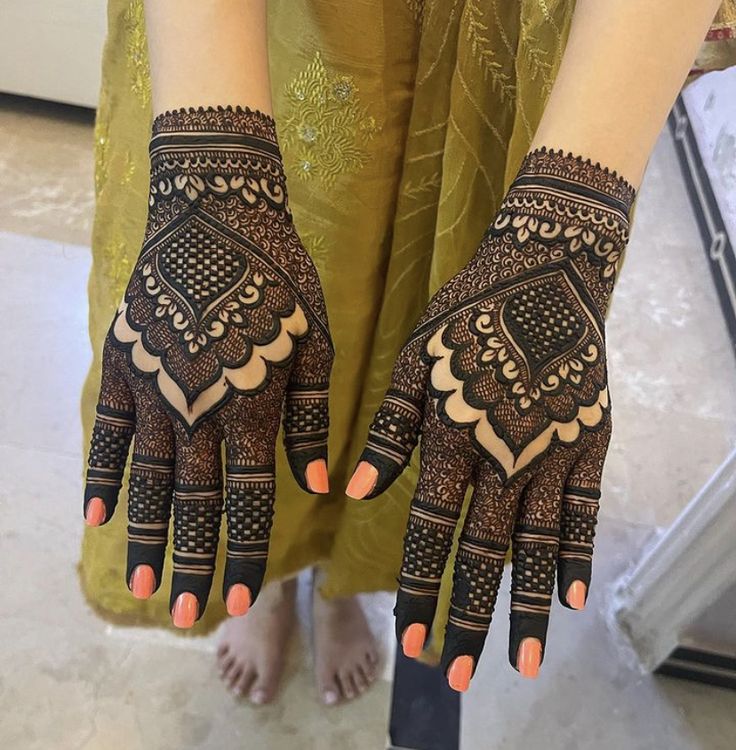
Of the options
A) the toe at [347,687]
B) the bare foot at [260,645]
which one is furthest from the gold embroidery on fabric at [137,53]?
the toe at [347,687]

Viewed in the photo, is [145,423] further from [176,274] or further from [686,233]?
[686,233]

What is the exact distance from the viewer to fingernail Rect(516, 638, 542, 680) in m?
0.43

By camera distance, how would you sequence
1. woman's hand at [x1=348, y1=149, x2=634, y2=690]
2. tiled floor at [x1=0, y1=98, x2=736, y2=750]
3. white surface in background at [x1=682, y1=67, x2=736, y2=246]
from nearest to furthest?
woman's hand at [x1=348, y1=149, x2=634, y2=690] → tiled floor at [x1=0, y1=98, x2=736, y2=750] → white surface in background at [x1=682, y1=67, x2=736, y2=246]

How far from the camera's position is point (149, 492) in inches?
18.0

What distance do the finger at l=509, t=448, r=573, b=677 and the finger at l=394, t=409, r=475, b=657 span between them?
0.04m

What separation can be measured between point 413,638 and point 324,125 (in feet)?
1.26

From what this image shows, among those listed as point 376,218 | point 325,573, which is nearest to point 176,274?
point 376,218

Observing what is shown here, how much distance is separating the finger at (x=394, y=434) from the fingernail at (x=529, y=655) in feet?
0.42

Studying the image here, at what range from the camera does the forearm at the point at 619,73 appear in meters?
0.44

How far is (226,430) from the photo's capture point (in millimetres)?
445

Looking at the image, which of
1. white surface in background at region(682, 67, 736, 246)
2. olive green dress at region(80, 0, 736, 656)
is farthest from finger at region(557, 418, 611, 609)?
white surface in background at region(682, 67, 736, 246)

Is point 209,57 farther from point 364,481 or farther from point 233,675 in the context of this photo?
point 233,675

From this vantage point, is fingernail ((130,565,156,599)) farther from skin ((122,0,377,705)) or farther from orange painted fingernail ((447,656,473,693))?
orange painted fingernail ((447,656,473,693))

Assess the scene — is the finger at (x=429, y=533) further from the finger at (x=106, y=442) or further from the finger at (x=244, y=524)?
the finger at (x=106, y=442)
